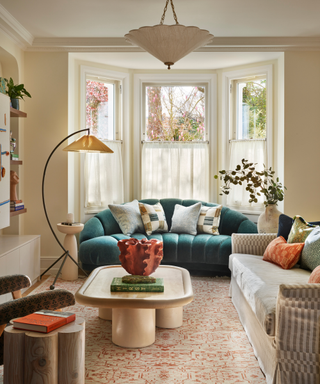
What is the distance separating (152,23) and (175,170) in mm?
2161

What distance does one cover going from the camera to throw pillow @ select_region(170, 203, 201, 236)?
190 inches

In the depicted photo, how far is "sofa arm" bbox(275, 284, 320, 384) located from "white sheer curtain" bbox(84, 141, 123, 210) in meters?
3.65

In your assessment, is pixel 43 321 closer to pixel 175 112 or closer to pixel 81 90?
pixel 81 90

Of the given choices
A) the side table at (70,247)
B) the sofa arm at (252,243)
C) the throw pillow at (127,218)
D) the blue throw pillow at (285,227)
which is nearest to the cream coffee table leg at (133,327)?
the sofa arm at (252,243)

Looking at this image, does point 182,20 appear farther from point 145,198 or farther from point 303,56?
point 145,198

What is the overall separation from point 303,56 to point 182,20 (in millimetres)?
1706

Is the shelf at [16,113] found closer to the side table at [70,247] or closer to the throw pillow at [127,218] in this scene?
the side table at [70,247]

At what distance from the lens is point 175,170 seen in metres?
5.57

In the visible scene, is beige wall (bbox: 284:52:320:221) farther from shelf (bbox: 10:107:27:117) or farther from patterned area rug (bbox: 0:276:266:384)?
shelf (bbox: 10:107:27:117)

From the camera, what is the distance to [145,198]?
5609 millimetres

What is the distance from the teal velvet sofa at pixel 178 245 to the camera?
13.8 ft

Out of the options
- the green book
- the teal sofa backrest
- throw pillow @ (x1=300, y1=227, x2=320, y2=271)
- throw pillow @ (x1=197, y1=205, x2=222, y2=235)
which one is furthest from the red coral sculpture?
throw pillow @ (x1=197, y1=205, x2=222, y2=235)

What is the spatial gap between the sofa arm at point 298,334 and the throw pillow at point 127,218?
2.98 meters

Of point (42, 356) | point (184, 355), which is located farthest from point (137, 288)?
point (42, 356)
